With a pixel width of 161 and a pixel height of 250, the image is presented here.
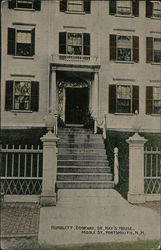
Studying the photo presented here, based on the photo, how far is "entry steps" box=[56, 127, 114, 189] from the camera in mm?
4461

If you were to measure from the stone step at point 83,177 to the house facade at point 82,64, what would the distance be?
0.78 meters

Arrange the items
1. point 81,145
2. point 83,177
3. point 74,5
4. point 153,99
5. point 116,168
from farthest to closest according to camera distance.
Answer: point 74,5 < point 81,145 < point 153,99 < point 116,168 < point 83,177

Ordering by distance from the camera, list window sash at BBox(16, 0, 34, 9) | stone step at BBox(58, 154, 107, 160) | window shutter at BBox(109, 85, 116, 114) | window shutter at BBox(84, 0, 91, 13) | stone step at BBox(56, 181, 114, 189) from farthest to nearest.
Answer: window shutter at BBox(109, 85, 116, 114) → window shutter at BBox(84, 0, 91, 13) → stone step at BBox(58, 154, 107, 160) → stone step at BBox(56, 181, 114, 189) → window sash at BBox(16, 0, 34, 9)

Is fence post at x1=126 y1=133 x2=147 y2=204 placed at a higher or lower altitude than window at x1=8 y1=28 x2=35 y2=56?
lower

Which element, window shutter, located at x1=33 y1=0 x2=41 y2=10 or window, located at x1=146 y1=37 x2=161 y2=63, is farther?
window, located at x1=146 y1=37 x2=161 y2=63

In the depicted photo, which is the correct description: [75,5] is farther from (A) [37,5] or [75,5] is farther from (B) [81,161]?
(B) [81,161]

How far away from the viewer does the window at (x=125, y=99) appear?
5.15 meters

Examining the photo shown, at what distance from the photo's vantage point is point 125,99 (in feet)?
17.6

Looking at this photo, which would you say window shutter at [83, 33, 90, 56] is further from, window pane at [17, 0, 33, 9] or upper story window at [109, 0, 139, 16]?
window pane at [17, 0, 33, 9]

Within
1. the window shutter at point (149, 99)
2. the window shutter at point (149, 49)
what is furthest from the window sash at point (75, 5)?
the window shutter at point (149, 99)

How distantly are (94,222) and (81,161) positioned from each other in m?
1.11

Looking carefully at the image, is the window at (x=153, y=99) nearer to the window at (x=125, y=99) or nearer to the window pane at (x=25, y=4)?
the window at (x=125, y=99)

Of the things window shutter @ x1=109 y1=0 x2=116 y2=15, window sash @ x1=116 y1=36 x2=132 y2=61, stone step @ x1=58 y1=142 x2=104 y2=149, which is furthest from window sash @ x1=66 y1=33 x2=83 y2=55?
stone step @ x1=58 y1=142 x2=104 y2=149

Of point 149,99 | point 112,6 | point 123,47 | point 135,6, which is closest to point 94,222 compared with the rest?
point 149,99
